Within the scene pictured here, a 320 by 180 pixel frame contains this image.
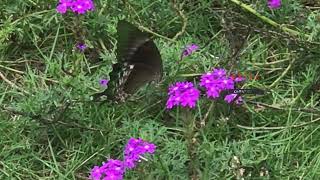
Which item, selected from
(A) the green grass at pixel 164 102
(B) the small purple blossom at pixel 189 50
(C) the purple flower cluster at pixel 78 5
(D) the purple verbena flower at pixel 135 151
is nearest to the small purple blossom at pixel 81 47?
(A) the green grass at pixel 164 102

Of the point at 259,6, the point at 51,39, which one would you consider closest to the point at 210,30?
the point at 259,6

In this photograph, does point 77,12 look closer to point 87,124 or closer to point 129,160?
point 87,124

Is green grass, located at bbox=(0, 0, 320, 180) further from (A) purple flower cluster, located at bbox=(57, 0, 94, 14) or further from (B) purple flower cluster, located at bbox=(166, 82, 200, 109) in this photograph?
(A) purple flower cluster, located at bbox=(57, 0, 94, 14)

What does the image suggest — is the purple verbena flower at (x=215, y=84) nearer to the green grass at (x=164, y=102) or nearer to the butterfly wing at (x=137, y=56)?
the green grass at (x=164, y=102)

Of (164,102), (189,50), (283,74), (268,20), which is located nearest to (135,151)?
(164,102)

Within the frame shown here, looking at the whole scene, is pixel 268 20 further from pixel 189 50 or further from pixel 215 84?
pixel 215 84

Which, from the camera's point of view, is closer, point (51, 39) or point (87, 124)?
point (87, 124)

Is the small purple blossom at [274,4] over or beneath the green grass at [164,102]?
over
